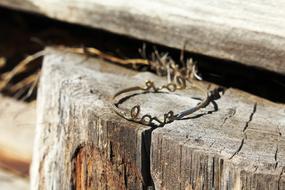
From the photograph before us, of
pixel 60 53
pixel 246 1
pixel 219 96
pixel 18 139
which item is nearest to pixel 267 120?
pixel 219 96

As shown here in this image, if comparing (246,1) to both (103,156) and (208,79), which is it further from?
(103,156)

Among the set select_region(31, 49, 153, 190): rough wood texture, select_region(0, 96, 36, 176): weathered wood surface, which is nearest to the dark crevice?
select_region(0, 96, 36, 176): weathered wood surface

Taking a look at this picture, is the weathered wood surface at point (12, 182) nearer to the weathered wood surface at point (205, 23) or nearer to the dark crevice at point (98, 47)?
the dark crevice at point (98, 47)

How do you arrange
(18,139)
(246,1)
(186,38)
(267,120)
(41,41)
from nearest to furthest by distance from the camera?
(267,120), (246,1), (186,38), (41,41), (18,139)

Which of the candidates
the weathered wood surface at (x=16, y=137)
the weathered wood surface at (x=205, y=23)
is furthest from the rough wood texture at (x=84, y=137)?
the weathered wood surface at (x=16, y=137)

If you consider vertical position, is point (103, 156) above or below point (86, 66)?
below

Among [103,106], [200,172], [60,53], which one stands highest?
[60,53]

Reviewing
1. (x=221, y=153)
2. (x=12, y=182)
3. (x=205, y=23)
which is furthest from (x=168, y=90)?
(x=12, y=182)
